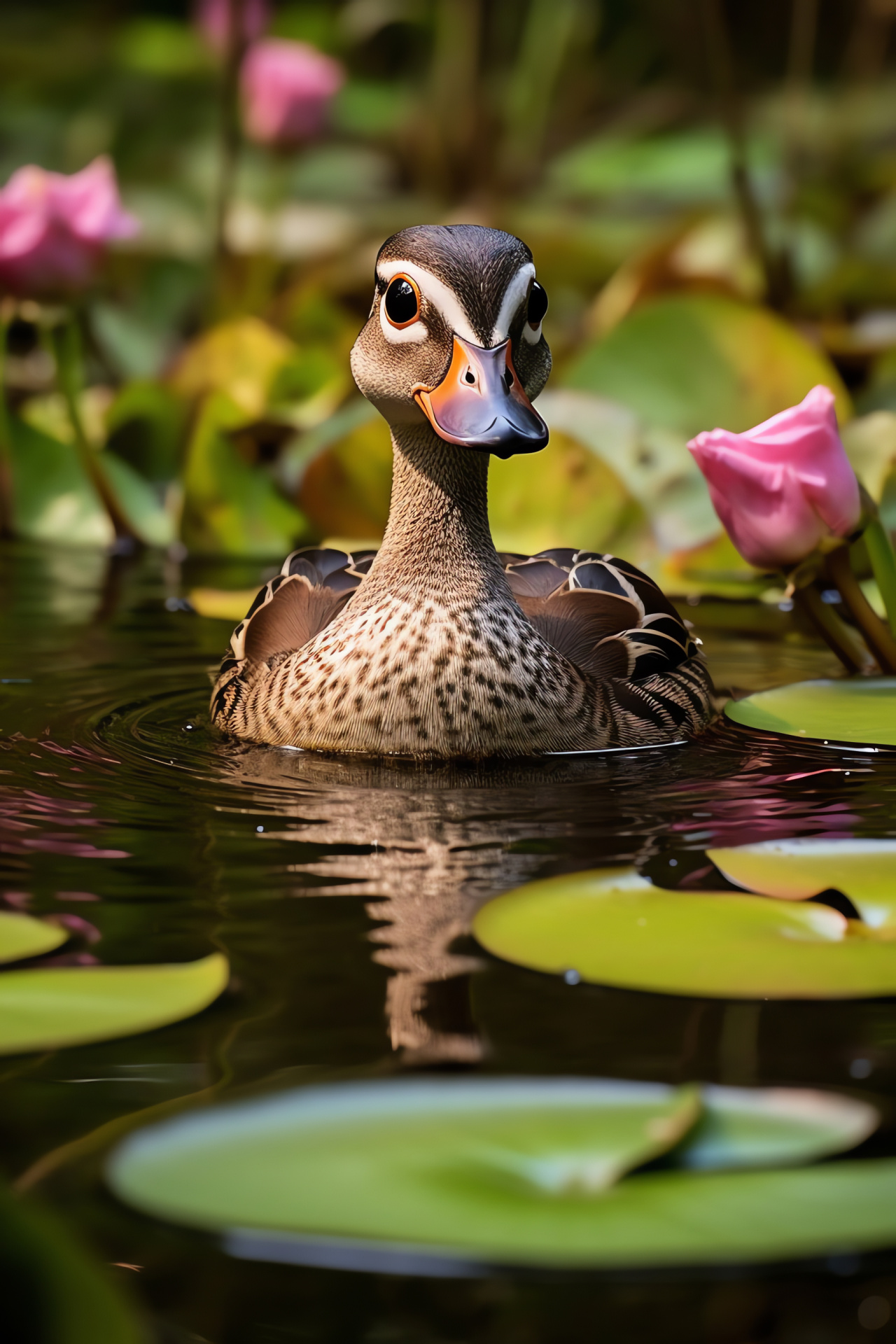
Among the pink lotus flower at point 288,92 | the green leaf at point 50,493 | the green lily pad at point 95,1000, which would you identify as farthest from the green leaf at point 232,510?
the green lily pad at point 95,1000

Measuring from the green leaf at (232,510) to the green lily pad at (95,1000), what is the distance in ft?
13.5

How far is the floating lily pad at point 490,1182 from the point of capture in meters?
1.61

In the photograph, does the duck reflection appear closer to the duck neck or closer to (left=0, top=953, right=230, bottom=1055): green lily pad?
(left=0, top=953, right=230, bottom=1055): green lily pad

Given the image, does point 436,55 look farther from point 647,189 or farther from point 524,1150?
point 524,1150

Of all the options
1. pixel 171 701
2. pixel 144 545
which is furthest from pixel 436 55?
pixel 171 701

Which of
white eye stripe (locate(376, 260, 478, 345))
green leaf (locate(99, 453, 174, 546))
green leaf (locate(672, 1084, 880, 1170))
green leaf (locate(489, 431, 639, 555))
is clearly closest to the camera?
green leaf (locate(672, 1084, 880, 1170))

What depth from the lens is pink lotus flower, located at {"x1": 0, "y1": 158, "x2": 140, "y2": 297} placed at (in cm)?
573

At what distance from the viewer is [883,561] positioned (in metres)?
3.93

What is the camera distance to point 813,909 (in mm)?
2541

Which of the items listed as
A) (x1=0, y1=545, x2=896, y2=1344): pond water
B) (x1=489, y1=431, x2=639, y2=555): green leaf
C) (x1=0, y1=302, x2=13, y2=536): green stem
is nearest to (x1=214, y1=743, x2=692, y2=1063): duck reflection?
(x1=0, y1=545, x2=896, y2=1344): pond water

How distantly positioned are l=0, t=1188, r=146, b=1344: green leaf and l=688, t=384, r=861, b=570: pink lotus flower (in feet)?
7.78

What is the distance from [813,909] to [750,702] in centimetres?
145

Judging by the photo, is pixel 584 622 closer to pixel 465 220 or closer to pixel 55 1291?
pixel 55 1291

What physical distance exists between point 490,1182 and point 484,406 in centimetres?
193
